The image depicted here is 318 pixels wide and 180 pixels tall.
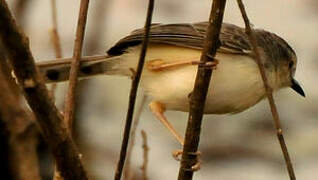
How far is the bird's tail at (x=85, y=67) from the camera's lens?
422 centimetres

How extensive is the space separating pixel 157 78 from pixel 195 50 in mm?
248

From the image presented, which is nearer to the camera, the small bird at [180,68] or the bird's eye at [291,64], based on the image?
the small bird at [180,68]

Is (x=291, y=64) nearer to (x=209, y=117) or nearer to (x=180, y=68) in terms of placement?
(x=180, y=68)

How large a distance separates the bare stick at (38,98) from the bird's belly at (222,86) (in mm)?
1440

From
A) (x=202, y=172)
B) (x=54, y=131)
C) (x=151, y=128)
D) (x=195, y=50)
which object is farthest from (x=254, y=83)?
(x=151, y=128)

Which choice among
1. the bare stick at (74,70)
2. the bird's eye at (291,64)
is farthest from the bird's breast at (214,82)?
the bare stick at (74,70)

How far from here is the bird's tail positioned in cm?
422

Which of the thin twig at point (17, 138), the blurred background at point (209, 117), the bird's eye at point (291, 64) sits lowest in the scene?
the blurred background at point (209, 117)

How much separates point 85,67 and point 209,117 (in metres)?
2.76

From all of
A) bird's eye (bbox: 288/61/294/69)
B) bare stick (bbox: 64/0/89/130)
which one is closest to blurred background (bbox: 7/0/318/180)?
bird's eye (bbox: 288/61/294/69)

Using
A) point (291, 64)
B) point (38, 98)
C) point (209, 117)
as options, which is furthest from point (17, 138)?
point (209, 117)

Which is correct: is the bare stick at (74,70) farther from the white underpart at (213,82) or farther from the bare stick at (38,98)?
the white underpart at (213,82)

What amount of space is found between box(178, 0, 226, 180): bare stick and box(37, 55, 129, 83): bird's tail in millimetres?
1033

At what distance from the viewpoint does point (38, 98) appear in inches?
114
